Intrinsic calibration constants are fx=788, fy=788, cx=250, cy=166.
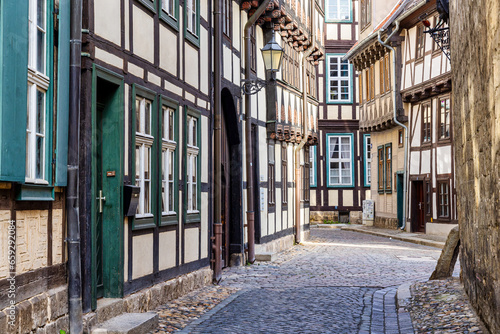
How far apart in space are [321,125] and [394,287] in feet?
94.1

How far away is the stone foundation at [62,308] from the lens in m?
6.16

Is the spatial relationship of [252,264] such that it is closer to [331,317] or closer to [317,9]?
[331,317]

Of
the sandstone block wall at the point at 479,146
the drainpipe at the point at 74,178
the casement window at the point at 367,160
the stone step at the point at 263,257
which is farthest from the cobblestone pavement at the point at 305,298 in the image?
the casement window at the point at 367,160

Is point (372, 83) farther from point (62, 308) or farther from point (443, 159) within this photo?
point (62, 308)

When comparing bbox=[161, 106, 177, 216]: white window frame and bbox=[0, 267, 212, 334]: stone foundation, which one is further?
bbox=[161, 106, 177, 216]: white window frame

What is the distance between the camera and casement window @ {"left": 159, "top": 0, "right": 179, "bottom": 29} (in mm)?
10773

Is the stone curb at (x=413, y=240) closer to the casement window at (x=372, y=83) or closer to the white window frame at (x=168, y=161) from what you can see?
the casement window at (x=372, y=83)

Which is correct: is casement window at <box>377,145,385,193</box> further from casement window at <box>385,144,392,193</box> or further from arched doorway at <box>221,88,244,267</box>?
arched doorway at <box>221,88,244,267</box>

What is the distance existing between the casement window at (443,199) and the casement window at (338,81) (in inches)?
581

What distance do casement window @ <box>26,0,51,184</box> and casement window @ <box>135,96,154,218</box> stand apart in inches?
109

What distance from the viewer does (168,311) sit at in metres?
9.76

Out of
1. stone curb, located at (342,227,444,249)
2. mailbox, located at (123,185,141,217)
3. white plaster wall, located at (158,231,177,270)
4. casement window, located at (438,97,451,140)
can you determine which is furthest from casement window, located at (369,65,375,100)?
mailbox, located at (123,185,141,217)

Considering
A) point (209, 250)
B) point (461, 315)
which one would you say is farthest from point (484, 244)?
point (209, 250)

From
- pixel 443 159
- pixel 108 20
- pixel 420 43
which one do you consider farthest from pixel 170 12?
pixel 420 43
